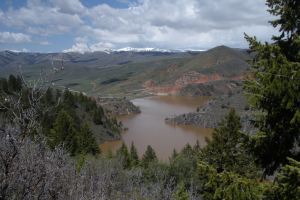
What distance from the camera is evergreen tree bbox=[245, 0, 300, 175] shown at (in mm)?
6367

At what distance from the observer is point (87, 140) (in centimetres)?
5088

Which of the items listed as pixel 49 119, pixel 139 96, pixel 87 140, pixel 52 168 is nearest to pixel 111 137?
pixel 49 119

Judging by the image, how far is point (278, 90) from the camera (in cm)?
641

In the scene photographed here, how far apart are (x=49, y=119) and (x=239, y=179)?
58.9 m

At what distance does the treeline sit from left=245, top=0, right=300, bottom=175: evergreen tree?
367cm

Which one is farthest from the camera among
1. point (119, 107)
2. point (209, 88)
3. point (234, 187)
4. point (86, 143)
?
point (209, 88)

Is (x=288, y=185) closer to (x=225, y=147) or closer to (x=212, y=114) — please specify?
(x=225, y=147)

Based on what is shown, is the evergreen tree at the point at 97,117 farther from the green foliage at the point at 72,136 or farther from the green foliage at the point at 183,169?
the green foliage at the point at 183,169

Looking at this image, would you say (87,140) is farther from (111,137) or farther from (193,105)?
(193,105)

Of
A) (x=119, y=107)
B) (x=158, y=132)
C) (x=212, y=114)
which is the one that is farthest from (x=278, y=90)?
(x=119, y=107)

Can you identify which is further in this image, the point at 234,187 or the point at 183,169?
the point at 183,169

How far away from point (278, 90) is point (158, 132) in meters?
84.3

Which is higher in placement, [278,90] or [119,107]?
[278,90]

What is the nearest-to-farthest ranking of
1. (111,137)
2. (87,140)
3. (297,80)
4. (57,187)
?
1. (297,80)
2. (57,187)
3. (87,140)
4. (111,137)
